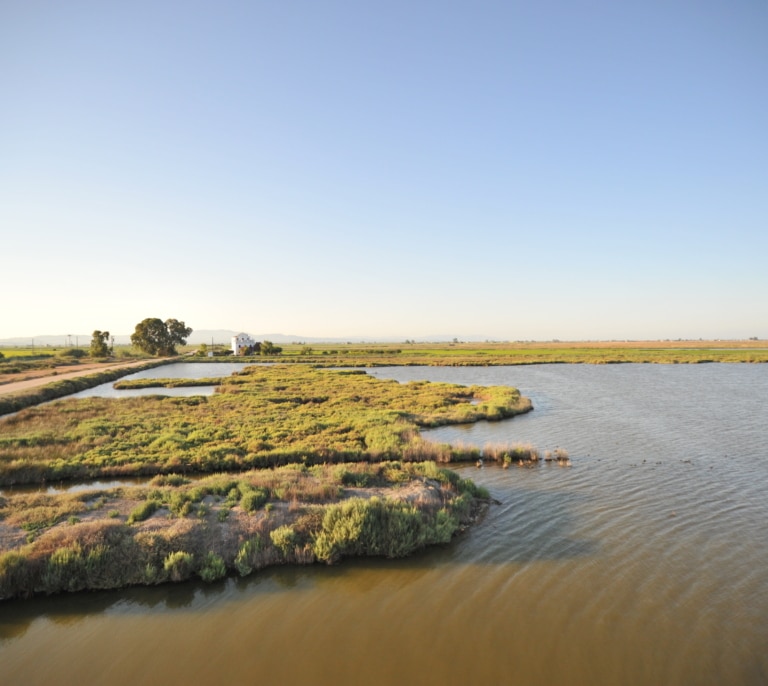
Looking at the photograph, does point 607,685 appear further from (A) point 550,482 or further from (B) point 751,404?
(B) point 751,404

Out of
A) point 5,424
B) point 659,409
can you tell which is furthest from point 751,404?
point 5,424

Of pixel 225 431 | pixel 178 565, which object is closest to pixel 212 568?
pixel 178 565

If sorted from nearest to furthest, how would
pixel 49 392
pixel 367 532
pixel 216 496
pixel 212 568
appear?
pixel 212 568 → pixel 367 532 → pixel 216 496 → pixel 49 392

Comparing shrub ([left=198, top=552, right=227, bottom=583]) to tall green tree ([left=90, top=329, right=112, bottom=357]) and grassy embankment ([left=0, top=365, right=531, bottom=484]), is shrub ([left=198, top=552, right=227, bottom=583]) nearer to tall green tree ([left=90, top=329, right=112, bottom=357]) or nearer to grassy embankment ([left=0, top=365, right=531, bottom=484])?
grassy embankment ([left=0, top=365, right=531, bottom=484])

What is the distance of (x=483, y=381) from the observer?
58.9 meters

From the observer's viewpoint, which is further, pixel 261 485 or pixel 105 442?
pixel 105 442

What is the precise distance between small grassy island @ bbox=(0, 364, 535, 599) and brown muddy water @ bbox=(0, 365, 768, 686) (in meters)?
0.57

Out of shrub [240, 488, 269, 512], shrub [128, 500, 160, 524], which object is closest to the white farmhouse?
shrub [128, 500, 160, 524]

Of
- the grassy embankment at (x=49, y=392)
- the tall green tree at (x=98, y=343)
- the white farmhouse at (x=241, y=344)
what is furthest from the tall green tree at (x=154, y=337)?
the grassy embankment at (x=49, y=392)

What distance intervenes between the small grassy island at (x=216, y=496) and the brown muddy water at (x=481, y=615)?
0.57 m

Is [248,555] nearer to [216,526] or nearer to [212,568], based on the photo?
[212,568]

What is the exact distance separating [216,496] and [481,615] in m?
9.03

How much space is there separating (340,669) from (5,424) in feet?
102

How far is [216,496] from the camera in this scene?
559 inches
